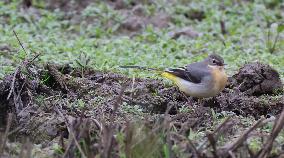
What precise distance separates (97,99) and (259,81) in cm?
173

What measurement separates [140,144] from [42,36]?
5.93m

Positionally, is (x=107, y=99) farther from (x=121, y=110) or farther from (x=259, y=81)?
(x=259, y=81)

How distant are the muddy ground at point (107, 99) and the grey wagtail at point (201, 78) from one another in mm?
101

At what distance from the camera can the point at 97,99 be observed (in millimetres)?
6406

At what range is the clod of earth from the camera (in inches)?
227

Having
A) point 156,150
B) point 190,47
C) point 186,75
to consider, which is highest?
point 156,150

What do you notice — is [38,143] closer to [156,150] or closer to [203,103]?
[156,150]

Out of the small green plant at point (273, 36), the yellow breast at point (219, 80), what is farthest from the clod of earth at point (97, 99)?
the small green plant at point (273, 36)

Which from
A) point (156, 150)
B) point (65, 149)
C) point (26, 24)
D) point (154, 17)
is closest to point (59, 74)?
point (65, 149)

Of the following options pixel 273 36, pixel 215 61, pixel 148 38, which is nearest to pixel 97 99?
pixel 215 61

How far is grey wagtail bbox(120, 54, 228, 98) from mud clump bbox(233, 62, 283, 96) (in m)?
0.29

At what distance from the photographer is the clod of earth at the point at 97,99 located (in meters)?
5.75

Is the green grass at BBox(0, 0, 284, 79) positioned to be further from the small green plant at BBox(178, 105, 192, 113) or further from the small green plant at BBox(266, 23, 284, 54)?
the small green plant at BBox(178, 105, 192, 113)

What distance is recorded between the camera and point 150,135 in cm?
427
